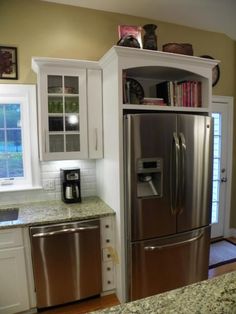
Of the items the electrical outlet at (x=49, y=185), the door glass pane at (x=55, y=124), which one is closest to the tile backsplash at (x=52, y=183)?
the electrical outlet at (x=49, y=185)

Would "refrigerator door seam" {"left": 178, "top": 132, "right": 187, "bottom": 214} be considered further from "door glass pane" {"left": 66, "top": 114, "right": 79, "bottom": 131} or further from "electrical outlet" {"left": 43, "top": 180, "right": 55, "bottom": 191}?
"electrical outlet" {"left": 43, "top": 180, "right": 55, "bottom": 191}

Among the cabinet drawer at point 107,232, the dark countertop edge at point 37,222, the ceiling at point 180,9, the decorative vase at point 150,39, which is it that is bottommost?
the cabinet drawer at point 107,232

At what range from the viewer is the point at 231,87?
339cm

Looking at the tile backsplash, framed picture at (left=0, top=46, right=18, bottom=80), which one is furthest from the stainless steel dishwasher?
framed picture at (left=0, top=46, right=18, bottom=80)

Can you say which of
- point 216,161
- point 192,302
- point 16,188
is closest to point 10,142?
point 16,188

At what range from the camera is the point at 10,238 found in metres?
1.98

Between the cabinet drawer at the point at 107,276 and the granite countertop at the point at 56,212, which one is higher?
the granite countertop at the point at 56,212

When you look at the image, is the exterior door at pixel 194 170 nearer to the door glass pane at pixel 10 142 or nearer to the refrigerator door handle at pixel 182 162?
the refrigerator door handle at pixel 182 162

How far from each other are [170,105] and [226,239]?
7.74ft

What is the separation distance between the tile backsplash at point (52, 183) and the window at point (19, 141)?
7cm

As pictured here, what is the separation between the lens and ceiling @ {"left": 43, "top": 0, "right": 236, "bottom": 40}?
2.50 metres

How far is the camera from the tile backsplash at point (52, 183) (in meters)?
2.50

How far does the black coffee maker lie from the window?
0.31 metres

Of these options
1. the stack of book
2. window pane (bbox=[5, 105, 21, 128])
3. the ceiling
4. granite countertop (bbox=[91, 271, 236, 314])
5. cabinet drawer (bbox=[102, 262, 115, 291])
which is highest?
the ceiling
